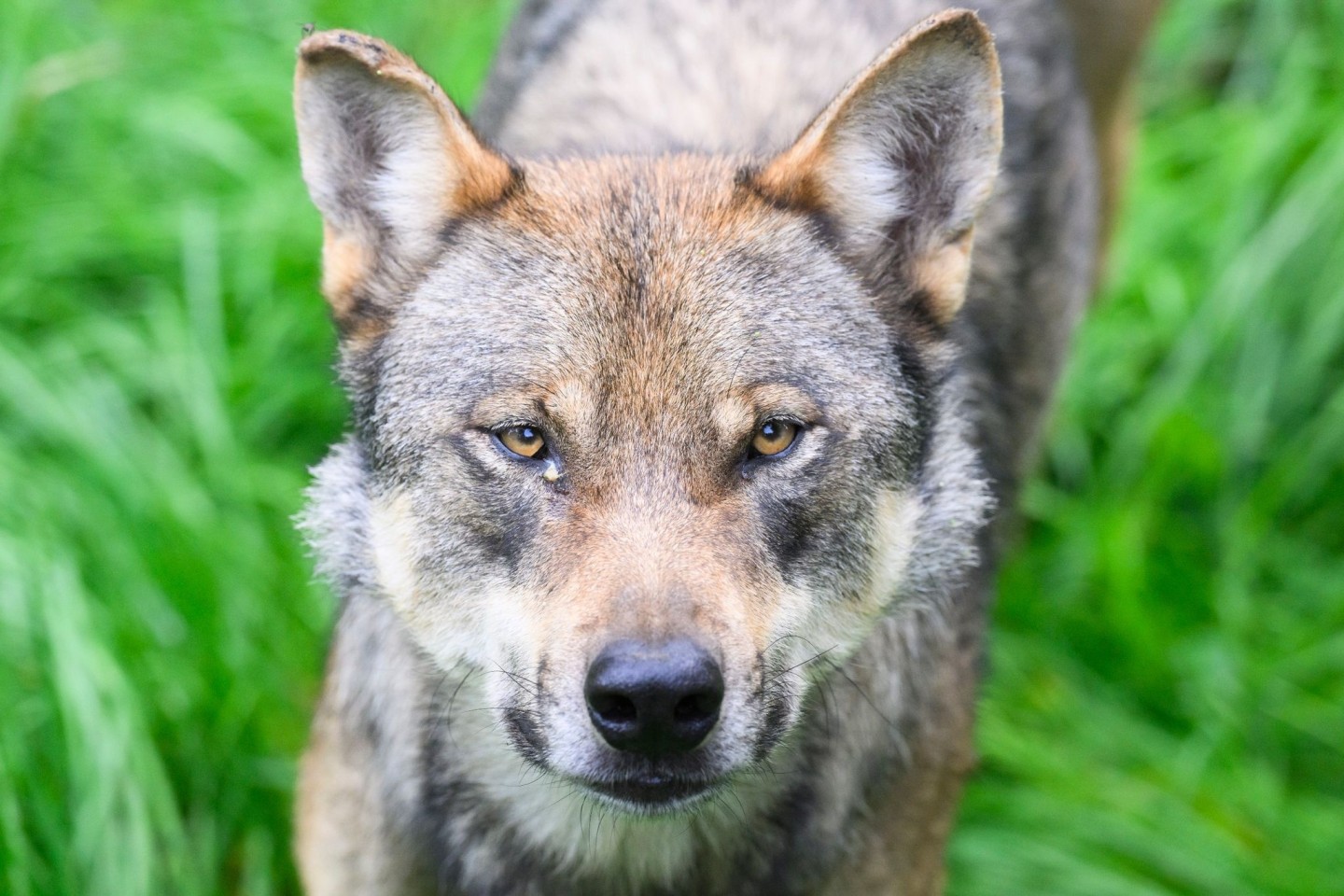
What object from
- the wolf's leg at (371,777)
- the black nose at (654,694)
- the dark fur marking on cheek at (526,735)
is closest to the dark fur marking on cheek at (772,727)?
the black nose at (654,694)

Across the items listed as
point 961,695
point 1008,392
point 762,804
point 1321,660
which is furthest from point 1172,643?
point 762,804

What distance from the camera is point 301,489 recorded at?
4211 mm

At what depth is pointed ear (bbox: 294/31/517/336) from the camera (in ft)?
10.6

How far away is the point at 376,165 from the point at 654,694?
1.46 m

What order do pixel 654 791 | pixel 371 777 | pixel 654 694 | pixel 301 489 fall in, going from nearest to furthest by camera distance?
pixel 654 694, pixel 654 791, pixel 371 777, pixel 301 489

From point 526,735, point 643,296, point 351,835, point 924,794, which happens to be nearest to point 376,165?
point 643,296

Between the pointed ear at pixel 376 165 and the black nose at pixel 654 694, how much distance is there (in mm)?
1146

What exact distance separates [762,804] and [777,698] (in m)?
0.60

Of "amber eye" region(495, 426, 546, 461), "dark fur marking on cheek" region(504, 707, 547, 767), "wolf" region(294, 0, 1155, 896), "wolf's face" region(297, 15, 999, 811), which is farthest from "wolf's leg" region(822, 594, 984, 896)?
"amber eye" region(495, 426, 546, 461)

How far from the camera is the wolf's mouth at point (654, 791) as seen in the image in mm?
2906

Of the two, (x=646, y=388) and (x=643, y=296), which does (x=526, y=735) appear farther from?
(x=643, y=296)

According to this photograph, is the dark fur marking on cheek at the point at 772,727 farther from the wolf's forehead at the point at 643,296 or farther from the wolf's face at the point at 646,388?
the wolf's forehead at the point at 643,296

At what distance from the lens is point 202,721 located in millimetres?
4508

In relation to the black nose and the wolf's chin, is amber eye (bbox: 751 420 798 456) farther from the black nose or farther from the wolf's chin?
the wolf's chin
